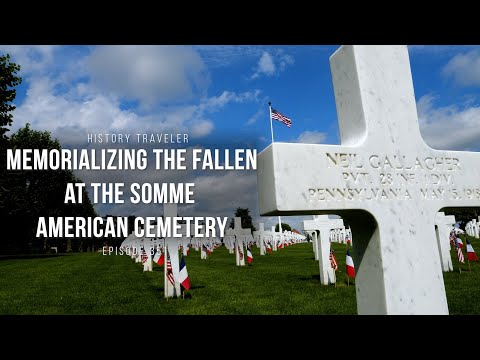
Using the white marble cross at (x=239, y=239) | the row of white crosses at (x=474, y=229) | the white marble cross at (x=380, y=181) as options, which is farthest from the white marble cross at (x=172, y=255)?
the row of white crosses at (x=474, y=229)

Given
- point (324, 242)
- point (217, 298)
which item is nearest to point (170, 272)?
point (217, 298)

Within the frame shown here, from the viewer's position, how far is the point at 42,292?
37.2ft

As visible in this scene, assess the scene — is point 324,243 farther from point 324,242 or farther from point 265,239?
point 265,239

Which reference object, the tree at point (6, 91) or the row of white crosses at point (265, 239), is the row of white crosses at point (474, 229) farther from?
the tree at point (6, 91)

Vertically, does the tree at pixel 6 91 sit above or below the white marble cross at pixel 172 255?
above

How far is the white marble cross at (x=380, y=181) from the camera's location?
3.06m

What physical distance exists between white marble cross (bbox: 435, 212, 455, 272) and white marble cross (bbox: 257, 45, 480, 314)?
10344mm

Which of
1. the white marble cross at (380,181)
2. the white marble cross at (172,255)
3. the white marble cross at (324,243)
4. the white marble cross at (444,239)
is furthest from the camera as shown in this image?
the white marble cross at (444,239)

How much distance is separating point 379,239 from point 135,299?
7.40 meters

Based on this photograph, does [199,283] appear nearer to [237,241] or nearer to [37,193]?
[237,241]

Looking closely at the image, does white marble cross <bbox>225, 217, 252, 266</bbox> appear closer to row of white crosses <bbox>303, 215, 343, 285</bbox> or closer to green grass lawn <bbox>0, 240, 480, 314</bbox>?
green grass lawn <bbox>0, 240, 480, 314</bbox>

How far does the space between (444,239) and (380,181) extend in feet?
37.3

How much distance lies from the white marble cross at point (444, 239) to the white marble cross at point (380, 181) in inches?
407

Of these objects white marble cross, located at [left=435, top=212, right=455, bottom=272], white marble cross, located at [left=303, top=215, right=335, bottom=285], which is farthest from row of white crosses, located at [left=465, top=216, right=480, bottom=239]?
white marble cross, located at [left=303, top=215, right=335, bottom=285]
